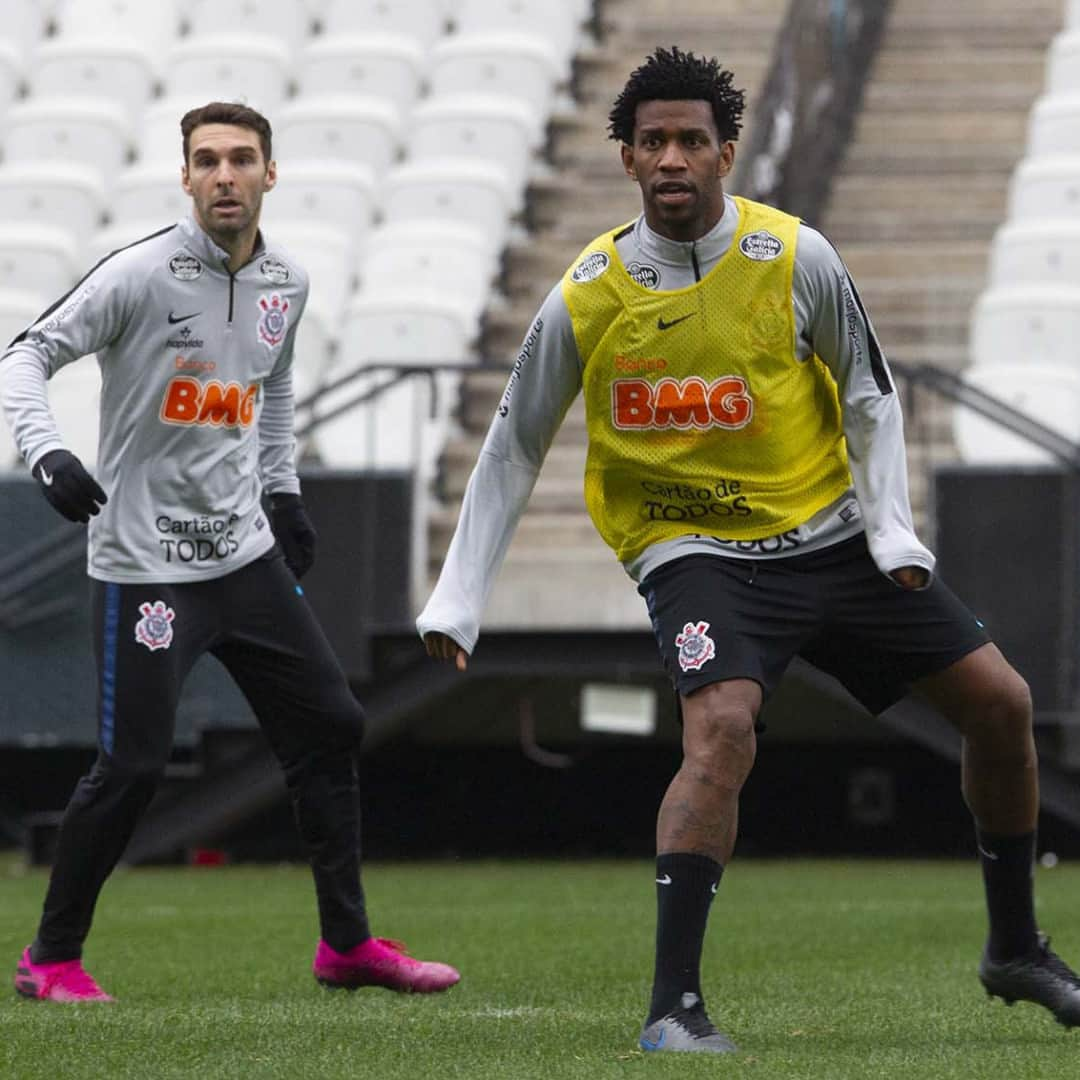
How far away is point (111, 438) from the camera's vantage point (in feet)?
19.0

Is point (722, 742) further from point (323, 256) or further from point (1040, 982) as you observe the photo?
point (323, 256)

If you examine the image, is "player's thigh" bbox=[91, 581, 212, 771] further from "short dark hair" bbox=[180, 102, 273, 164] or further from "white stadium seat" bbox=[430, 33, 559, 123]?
"white stadium seat" bbox=[430, 33, 559, 123]

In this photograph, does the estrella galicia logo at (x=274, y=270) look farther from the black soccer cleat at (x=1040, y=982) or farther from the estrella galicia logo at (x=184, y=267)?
the black soccer cleat at (x=1040, y=982)

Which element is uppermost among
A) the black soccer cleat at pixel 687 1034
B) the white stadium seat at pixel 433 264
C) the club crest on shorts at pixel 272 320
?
the club crest on shorts at pixel 272 320

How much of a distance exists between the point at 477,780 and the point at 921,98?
6565mm

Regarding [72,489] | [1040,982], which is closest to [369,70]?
[72,489]

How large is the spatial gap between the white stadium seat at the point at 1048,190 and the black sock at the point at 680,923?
9623 mm

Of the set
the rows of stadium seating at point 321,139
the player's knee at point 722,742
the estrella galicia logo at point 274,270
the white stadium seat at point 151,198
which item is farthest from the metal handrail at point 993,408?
the white stadium seat at point 151,198

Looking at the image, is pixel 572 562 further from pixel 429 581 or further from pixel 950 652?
pixel 950 652

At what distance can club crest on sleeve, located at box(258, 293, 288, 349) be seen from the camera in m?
5.89

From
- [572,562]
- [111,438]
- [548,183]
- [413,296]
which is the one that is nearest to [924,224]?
[548,183]

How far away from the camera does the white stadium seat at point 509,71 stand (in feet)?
52.5

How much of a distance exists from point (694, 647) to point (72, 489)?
1.38m

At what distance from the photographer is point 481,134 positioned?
15.4 metres
